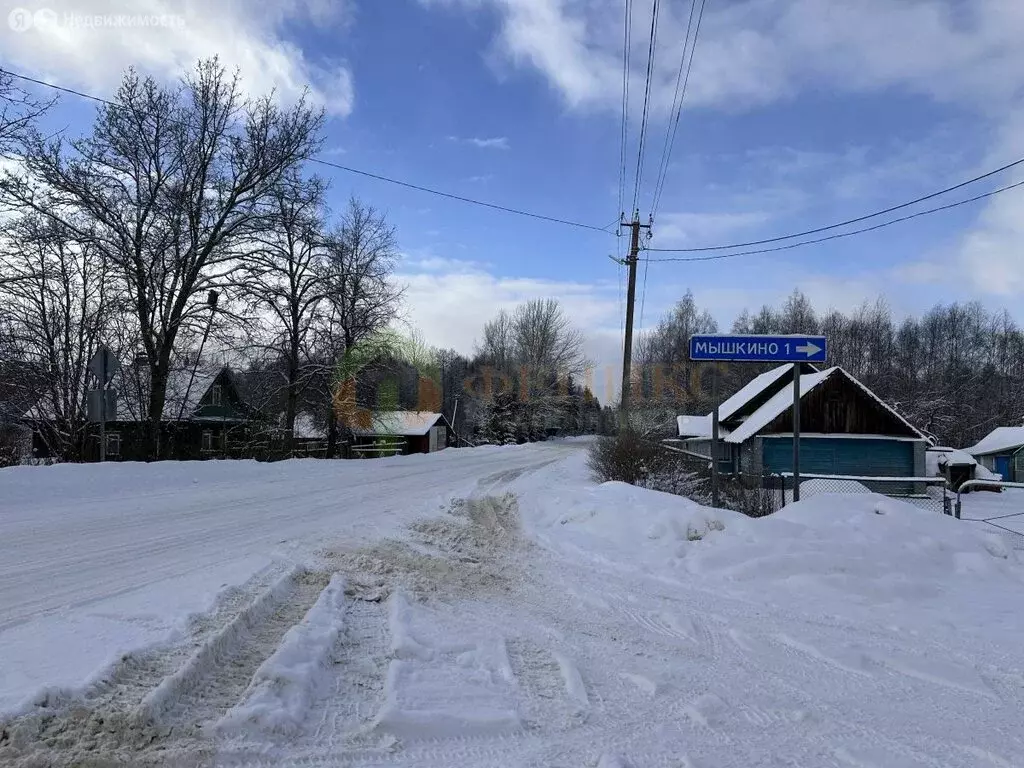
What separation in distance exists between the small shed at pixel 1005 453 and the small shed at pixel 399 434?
123 ft

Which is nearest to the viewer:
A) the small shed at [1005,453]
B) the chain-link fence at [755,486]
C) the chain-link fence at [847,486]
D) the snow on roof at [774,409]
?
the chain-link fence at [847,486]

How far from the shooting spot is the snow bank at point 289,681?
307 centimetres

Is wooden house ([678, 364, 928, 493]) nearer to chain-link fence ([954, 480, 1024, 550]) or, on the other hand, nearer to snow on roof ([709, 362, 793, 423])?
chain-link fence ([954, 480, 1024, 550])

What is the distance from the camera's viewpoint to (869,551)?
6.93 meters

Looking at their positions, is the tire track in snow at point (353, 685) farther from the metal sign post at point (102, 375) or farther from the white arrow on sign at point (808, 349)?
the metal sign post at point (102, 375)

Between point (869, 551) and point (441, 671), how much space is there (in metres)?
5.16

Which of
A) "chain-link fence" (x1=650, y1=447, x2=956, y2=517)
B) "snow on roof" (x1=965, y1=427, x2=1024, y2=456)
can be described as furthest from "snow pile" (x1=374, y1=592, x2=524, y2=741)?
"snow on roof" (x1=965, y1=427, x2=1024, y2=456)

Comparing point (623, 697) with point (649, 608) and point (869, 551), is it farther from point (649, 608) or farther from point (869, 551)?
point (869, 551)

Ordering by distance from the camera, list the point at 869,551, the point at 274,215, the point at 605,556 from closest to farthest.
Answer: the point at 869,551 → the point at 605,556 → the point at 274,215

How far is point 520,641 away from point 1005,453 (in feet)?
162

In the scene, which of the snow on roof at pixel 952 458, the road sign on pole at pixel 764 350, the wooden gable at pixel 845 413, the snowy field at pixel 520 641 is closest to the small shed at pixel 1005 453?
the snow on roof at pixel 952 458

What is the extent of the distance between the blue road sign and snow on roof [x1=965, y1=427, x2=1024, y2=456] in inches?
1604

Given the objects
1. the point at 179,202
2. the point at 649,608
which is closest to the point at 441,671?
the point at 649,608

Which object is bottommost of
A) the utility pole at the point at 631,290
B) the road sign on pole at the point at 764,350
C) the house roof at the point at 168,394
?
the house roof at the point at 168,394
